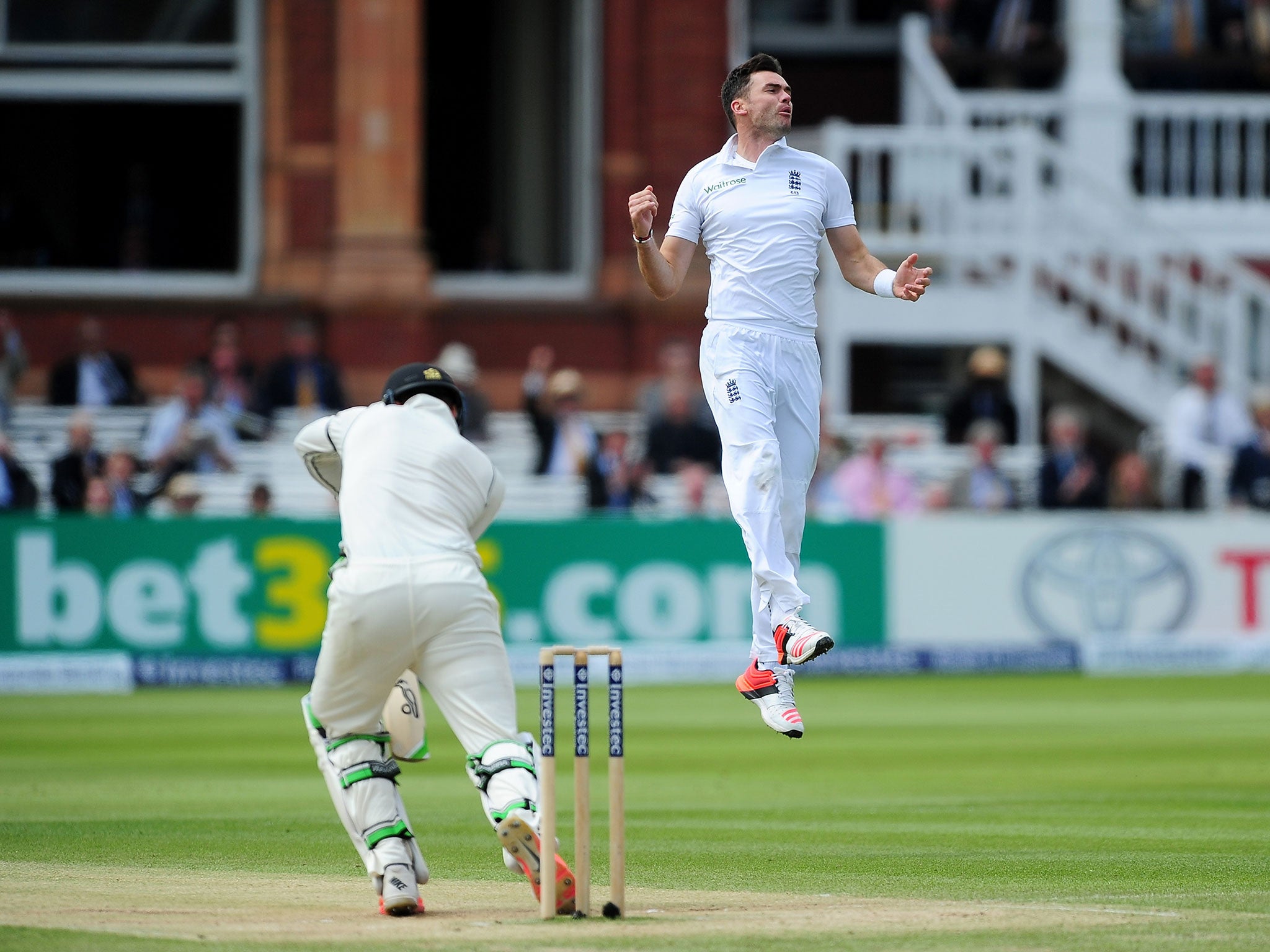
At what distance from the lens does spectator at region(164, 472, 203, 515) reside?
18.4 m

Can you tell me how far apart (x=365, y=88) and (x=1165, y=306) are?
322 inches

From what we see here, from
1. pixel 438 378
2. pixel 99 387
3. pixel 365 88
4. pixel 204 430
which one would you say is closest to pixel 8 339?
pixel 99 387

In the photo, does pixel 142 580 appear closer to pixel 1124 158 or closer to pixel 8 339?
pixel 8 339

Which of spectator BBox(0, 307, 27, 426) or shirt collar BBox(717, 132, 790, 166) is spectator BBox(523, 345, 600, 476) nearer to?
spectator BBox(0, 307, 27, 426)

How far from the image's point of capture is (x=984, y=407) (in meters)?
20.9

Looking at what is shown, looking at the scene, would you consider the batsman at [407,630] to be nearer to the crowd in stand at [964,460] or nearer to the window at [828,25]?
the crowd in stand at [964,460]

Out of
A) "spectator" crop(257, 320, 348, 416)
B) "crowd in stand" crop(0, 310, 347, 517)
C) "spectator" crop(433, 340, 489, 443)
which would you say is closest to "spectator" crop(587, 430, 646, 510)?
"spectator" crop(433, 340, 489, 443)

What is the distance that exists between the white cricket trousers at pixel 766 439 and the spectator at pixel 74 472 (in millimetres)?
10255

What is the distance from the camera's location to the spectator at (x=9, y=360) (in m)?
19.9

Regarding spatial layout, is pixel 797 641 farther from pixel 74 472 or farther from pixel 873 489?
pixel 873 489

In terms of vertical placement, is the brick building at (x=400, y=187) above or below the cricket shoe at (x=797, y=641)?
above

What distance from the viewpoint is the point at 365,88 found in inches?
867

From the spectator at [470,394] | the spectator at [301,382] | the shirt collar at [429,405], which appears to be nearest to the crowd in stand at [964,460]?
the spectator at [470,394]

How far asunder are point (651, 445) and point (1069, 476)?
11.7 feet
